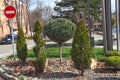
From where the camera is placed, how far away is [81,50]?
32.7 feet

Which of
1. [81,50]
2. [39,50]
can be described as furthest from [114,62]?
[39,50]

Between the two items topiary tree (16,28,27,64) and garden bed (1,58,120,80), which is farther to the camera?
topiary tree (16,28,27,64)

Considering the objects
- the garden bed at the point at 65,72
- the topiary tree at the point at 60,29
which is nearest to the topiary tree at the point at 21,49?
the garden bed at the point at 65,72

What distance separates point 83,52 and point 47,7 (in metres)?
65.4

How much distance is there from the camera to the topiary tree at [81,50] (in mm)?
9945

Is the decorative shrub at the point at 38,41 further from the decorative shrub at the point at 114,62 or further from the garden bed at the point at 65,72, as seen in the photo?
the decorative shrub at the point at 114,62

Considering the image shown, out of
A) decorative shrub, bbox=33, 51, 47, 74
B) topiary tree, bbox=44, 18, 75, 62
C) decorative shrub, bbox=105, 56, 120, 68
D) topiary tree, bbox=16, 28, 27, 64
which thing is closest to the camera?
decorative shrub, bbox=105, 56, 120, 68

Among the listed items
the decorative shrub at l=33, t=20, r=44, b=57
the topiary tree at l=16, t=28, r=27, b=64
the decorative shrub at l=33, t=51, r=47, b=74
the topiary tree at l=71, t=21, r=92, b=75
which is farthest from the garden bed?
the topiary tree at l=16, t=28, r=27, b=64

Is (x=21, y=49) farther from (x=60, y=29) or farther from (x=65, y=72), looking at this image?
(x=65, y=72)

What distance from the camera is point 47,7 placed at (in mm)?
74750

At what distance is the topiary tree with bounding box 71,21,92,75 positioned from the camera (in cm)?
995

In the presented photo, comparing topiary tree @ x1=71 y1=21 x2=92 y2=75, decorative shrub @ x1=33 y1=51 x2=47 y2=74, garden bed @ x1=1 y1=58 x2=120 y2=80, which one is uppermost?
topiary tree @ x1=71 y1=21 x2=92 y2=75

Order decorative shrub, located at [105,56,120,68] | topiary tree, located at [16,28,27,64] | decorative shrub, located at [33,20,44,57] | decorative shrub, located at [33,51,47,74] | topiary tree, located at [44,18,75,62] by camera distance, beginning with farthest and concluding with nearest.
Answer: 1. topiary tree, located at [16,28,27,64]
2. decorative shrub, located at [33,20,44,57]
3. topiary tree, located at [44,18,75,62]
4. decorative shrub, located at [33,51,47,74]
5. decorative shrub, located at [105,56,120,68]

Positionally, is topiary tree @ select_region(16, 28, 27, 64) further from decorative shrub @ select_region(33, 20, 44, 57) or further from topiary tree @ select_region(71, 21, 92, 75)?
topiary tree @ select_region(71, 21, 92, 75)
